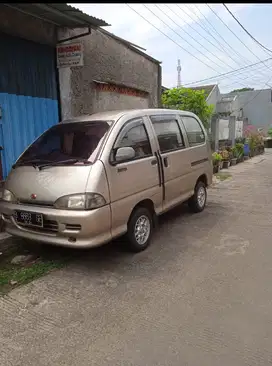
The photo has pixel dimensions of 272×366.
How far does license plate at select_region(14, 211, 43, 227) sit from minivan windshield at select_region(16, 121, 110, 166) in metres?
0.63

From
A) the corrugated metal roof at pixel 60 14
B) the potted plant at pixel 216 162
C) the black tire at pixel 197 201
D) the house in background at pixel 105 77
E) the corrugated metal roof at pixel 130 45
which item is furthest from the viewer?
the potted plant at pixel 216 162

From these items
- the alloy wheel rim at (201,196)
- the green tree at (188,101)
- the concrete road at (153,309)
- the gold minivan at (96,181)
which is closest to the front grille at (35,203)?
the gold minivan at (96,181)

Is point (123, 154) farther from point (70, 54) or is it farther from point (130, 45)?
point (130, 45)

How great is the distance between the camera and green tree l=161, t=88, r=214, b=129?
12.9 metres

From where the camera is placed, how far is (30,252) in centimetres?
430

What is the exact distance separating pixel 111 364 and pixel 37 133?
4999 millimetres

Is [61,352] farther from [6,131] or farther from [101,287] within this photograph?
[6,131]

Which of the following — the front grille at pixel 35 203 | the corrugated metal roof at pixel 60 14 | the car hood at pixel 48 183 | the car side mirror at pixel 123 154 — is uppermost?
the corrugated metal roof at pixel 60 14

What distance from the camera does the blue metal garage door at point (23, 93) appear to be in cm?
561

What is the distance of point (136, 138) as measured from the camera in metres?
4.34

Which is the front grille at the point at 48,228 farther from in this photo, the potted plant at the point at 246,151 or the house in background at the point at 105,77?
the potted plant at the point at 246,151

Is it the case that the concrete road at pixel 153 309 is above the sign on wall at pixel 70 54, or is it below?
below

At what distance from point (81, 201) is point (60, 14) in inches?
151

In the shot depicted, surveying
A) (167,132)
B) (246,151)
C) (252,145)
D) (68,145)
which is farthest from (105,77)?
(252,145)
